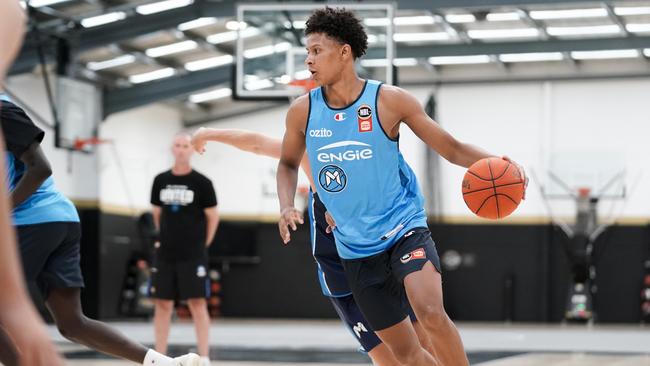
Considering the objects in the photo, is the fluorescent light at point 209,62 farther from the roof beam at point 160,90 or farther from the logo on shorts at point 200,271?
the logo on shorts at point 200,271

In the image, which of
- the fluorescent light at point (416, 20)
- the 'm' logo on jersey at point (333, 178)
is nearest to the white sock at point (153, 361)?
the 'm' logo on jersey at point (333, 178)

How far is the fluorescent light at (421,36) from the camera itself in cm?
2080

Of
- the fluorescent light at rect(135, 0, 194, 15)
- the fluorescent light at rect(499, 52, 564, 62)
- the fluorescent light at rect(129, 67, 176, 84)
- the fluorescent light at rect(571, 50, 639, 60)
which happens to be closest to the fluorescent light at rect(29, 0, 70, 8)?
the fluorescent light at rect(135, 0, 194, 15)

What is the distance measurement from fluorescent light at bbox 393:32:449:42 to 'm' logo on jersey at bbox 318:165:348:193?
16.1 m

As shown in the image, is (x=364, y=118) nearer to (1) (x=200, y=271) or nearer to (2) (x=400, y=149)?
(1) (x=200, y=271)

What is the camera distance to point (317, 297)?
78.2 ft

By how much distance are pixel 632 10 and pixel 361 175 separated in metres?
15.1

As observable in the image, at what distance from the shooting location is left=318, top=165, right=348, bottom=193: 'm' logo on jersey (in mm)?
4883

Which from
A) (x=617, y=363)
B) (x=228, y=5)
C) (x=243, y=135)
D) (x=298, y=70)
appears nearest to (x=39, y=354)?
(x=243, y=135)

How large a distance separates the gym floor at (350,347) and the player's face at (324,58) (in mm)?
5182

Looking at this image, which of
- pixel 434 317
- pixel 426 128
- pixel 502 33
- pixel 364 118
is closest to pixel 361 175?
pixel 364 118

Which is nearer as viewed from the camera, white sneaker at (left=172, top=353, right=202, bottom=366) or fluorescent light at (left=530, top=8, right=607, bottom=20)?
white sneaker at (left=172, top=353, right=202, bottom=366)

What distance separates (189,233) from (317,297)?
15.0 meters

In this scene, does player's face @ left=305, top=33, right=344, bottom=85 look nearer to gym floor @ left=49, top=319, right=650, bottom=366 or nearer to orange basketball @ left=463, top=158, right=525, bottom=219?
orange basketball @ left=463, top=158, right=525, bottom=219
